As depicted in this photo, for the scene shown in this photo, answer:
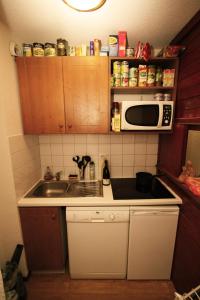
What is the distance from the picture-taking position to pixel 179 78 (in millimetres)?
1319

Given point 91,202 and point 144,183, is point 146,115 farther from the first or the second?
point 91,202

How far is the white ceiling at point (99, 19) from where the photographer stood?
0.94 meters

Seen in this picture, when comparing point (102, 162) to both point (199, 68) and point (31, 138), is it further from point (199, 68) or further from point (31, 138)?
point (199, 68)

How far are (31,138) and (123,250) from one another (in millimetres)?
1446

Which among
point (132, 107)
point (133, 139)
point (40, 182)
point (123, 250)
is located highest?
point (132, 107)

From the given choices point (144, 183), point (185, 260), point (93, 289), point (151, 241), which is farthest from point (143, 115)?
point (93, 289)

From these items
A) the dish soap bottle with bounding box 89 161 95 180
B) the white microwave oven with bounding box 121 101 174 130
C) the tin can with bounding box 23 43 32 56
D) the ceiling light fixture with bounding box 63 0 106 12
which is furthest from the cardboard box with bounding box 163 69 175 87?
the tin can with bounding box 23 43 32 56

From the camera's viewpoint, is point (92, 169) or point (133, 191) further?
point (92, 169)

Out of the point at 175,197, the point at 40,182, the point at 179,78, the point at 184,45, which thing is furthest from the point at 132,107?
the point at 40,182

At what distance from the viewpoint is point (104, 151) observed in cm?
177

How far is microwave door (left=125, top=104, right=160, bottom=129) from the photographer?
1.31 meters

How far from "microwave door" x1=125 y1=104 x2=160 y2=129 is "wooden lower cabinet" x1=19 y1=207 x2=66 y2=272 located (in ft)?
3.44

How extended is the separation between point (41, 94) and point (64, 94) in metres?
0.21

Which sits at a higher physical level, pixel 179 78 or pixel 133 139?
pixel 179 78
